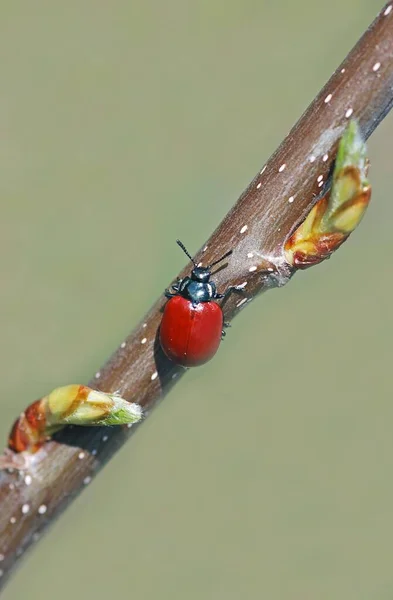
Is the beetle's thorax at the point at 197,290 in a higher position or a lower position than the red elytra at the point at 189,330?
higher

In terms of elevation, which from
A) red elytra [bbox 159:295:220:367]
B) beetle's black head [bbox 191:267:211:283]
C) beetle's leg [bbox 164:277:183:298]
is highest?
beetle's black head [bbox 191:267:211:283]

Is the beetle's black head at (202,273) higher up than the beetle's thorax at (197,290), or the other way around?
the beetle's black head at (202,273)

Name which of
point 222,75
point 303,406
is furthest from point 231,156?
point 303,406

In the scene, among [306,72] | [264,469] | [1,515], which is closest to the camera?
[1,515]

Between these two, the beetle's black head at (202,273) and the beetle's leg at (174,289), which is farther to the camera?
the beetle's leg at (174,289)

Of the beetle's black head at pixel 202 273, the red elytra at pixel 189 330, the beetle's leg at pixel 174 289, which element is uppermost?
the beetle's black head at pixel 202 273

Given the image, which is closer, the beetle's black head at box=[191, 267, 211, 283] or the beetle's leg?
the beetle's black head at box=[191, 267, 211, 283]

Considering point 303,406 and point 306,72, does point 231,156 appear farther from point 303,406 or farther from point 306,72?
point 303,406
